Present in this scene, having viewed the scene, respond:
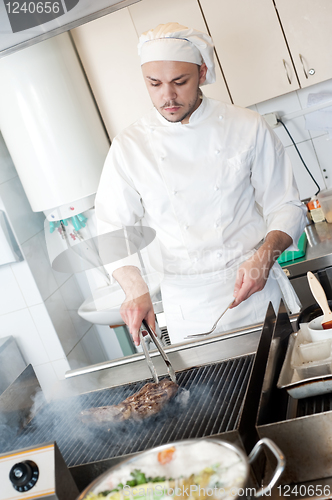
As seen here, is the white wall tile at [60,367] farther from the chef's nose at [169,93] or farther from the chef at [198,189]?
the chef's nose at [169,93]

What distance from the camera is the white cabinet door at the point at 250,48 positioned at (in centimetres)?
167

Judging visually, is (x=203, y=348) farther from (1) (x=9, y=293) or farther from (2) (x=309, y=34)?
(2) (x=309, y=34)

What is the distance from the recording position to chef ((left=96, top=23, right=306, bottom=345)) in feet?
3.68

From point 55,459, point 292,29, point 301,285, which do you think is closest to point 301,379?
point 55,459

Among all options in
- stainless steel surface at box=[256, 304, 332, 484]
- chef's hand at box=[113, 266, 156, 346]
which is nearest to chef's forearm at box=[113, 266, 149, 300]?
chef's hand at box=[113, 266, 156, 346]

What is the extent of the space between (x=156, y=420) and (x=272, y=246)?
1.69 feet

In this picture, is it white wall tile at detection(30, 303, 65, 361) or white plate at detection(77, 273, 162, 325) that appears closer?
white wall tile at detection(30, 303, 65, 361)

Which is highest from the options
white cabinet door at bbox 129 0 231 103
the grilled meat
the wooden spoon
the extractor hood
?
white cabinet door at bbox 129 0 231 103

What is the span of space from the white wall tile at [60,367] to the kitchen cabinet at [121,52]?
872 millimetres

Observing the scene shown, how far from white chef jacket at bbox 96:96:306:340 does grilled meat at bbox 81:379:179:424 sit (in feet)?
1.31

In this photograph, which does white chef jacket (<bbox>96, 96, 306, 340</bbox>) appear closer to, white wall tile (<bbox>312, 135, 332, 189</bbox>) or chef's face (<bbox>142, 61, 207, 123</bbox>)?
chef's face (<bbox>142, 61, 207, 123</bbox>)

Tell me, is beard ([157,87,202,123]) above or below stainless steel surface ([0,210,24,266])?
above

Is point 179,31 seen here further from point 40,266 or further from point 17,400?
point 17,400

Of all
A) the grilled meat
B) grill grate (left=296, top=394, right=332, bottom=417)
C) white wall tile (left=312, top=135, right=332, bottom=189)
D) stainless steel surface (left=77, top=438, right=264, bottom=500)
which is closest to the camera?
stainless steel surface (left=77, top=438, right=264, bottom=500)
